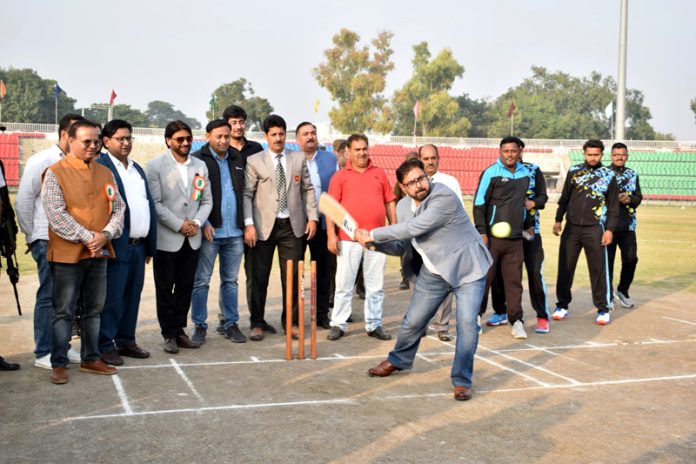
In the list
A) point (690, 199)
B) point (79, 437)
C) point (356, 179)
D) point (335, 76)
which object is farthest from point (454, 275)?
point (335, 76)

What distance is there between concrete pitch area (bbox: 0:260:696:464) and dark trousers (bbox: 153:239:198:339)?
30 centimetres

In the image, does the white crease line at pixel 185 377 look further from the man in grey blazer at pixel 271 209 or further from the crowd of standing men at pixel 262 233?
the man in grey blazer at pixel 271 209

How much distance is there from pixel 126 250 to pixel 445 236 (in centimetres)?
291

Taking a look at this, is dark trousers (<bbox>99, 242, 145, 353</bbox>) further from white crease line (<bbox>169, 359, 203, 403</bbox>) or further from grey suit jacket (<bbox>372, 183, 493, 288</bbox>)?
grey suit jacket (<bbox>372, 183, 493, 288</bbox>)

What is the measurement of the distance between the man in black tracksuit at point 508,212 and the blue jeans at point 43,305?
462cm

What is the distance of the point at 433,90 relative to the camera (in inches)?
2849

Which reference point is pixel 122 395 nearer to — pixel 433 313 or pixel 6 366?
pixel 6 366

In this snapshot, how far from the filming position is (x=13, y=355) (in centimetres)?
716

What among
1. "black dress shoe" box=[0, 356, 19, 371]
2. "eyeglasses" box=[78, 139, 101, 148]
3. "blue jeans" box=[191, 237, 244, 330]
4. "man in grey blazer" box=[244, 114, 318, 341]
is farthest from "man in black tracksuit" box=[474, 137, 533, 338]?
"black dress shoe" box=[0, 356, 19, 371]

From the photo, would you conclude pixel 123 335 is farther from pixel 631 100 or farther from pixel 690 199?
pixel 631 100

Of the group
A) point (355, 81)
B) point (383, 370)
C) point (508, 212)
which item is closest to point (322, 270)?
point (508, 212)

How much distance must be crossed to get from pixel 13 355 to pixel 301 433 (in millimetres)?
3481

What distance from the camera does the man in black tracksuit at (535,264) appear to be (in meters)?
8.94

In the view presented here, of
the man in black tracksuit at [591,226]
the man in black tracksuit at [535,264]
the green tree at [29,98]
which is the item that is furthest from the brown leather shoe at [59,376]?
the green tree at [29,98]
